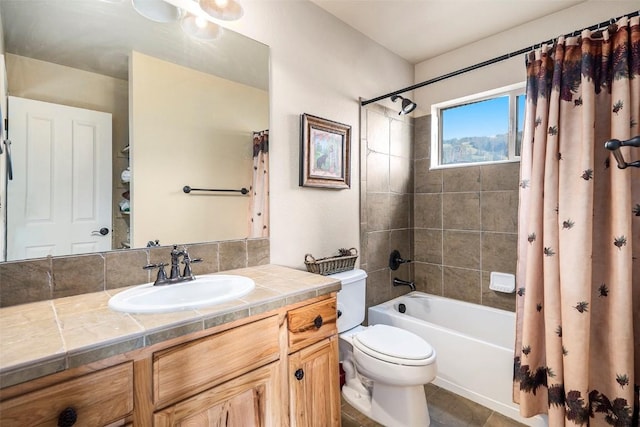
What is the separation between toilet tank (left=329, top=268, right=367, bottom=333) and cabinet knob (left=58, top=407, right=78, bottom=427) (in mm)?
1319

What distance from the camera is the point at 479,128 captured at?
2.55m

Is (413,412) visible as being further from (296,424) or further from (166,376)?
(166,376)

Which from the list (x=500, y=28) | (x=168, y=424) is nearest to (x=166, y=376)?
(x=168, y=424)

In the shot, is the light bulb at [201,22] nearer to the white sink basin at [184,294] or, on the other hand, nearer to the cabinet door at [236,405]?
the white sink basin at [184,294]

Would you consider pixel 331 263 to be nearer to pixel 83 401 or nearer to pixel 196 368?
pixel 196 368

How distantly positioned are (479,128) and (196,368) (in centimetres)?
267

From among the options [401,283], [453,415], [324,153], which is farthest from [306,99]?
[453,415]

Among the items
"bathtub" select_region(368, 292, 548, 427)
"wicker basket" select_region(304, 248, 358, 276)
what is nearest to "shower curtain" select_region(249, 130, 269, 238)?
"wicker basket" select_region(304, 248, 358, 276)

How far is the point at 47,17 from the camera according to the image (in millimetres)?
1125

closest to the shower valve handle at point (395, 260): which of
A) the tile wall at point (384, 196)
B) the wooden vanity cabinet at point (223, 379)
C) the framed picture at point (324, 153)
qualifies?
the tile wall at point (384, 196)

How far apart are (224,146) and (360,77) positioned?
4.17ft

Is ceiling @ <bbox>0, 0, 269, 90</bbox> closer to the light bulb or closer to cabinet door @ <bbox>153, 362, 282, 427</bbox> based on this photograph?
the light bulb

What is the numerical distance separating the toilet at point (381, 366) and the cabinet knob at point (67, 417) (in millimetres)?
1249

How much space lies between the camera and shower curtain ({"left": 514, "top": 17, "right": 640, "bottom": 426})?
1380 millimetres
